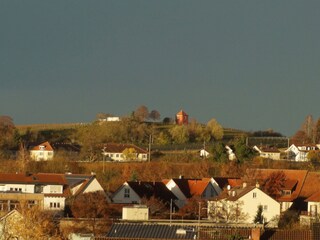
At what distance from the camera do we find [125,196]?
221ft

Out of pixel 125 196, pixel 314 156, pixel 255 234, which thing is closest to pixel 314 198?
pixel 125 196

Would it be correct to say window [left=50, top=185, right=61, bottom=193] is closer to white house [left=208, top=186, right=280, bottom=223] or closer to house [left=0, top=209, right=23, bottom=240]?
white house [left=208, top=186, right=280, bottom=223]

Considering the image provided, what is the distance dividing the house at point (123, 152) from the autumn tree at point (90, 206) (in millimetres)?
30049

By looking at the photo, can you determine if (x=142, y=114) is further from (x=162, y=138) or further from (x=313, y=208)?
(x=313, y=208)

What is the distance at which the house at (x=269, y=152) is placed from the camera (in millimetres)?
95500

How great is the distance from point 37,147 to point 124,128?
15.3 m

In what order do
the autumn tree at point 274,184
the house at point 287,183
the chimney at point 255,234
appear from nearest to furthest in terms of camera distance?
the chimney at point 255,234 → the house at point 287,183 → the autumn tree at point 274,184

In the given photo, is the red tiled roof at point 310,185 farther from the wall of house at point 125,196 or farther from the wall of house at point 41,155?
the wall of house at point 41,155

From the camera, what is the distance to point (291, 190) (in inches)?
2655

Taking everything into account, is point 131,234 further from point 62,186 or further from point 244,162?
point 244,162

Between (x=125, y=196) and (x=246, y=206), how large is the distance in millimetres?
9120

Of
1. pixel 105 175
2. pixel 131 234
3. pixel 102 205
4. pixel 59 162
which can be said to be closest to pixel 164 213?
pixel 102 205

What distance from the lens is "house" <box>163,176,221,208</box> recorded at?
69312mm

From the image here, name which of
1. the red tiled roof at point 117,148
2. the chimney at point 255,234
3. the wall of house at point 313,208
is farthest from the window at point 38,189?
the red tiled roof at point 117,148
